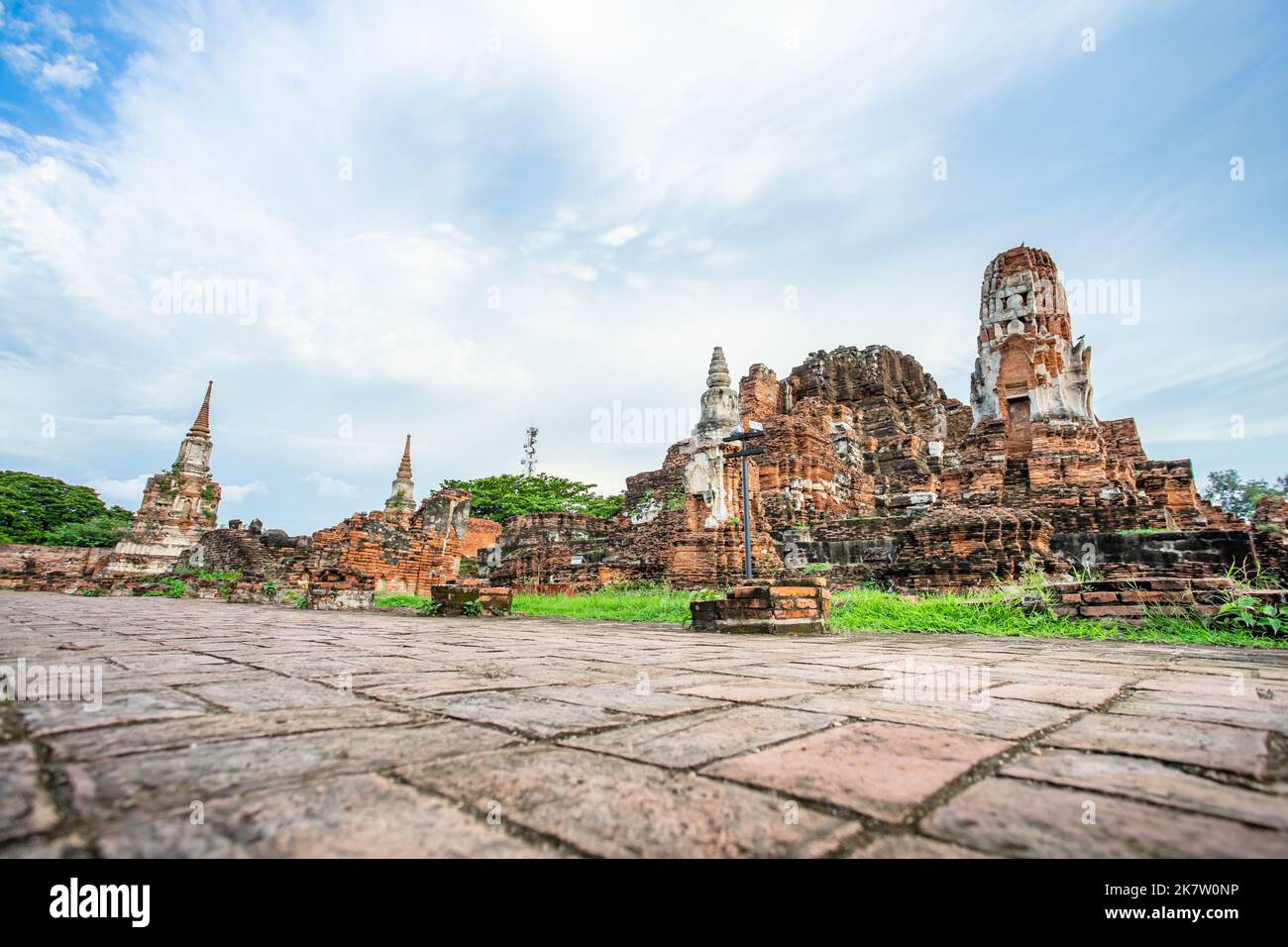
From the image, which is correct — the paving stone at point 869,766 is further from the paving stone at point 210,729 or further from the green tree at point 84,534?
the green tree at point 84,534

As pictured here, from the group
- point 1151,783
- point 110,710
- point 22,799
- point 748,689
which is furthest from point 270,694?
point 1151,783

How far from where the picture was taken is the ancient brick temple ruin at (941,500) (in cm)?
845

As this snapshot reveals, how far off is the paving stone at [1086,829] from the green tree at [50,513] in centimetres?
3614

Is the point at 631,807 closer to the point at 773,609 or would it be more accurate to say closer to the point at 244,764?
the point at 244,764

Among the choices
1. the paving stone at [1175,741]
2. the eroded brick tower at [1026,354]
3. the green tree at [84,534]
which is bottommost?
the paving stone at [1175,741]

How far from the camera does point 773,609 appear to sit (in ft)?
17.9

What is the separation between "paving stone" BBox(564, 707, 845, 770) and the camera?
1153 millimetres

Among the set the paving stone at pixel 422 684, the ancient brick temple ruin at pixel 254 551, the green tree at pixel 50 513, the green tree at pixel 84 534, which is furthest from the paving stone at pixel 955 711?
the green tree at pixel 50 513

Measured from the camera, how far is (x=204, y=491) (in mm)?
20703

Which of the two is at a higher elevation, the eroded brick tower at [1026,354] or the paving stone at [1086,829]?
the eroded brick tower at [1026,354]

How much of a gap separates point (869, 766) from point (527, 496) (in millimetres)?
27007
